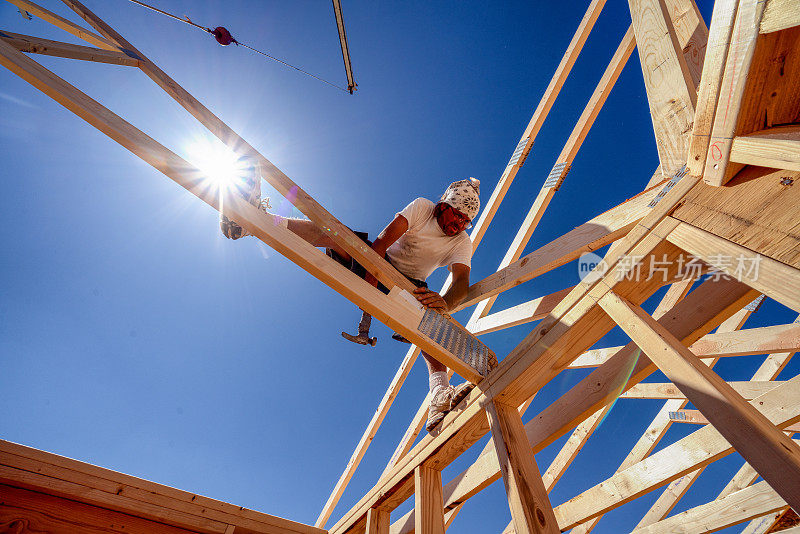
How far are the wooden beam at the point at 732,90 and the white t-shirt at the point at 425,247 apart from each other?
1.60 metres

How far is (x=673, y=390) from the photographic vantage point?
2605 mm

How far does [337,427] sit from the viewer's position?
348 inches

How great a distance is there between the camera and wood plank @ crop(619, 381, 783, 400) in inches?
92.4

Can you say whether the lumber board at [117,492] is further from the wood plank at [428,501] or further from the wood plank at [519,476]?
the wood plank at [519,476]

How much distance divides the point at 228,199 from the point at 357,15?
5.29 m

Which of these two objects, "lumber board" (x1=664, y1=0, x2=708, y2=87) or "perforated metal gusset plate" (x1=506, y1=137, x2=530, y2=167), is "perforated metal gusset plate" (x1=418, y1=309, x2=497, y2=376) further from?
"perforated metal gusset plate" (x1=506, y1=137, x2=530, y2=167)

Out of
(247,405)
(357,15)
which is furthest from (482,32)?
(247,405)

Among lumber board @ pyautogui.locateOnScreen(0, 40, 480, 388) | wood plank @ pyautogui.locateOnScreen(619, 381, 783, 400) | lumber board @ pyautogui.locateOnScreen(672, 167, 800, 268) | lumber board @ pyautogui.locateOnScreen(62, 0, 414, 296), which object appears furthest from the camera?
wood plank @ pyautogui.locateOnScreen(619, 381, 783, 400)

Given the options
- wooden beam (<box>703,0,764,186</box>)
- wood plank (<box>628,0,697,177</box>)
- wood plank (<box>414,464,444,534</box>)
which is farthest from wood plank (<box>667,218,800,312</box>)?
wood plank (<box>414,464,444,534</box>)

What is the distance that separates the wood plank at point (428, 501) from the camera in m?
1.62

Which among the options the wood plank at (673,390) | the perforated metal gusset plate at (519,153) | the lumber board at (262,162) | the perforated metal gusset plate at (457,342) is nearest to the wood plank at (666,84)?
the perforated metal gusset plate at (457,342)

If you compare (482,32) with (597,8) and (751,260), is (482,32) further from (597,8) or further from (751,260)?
(751,260)

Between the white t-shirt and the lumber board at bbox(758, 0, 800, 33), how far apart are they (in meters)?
1.78

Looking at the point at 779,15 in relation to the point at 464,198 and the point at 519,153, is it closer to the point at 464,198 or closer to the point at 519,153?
the point at 464,198
